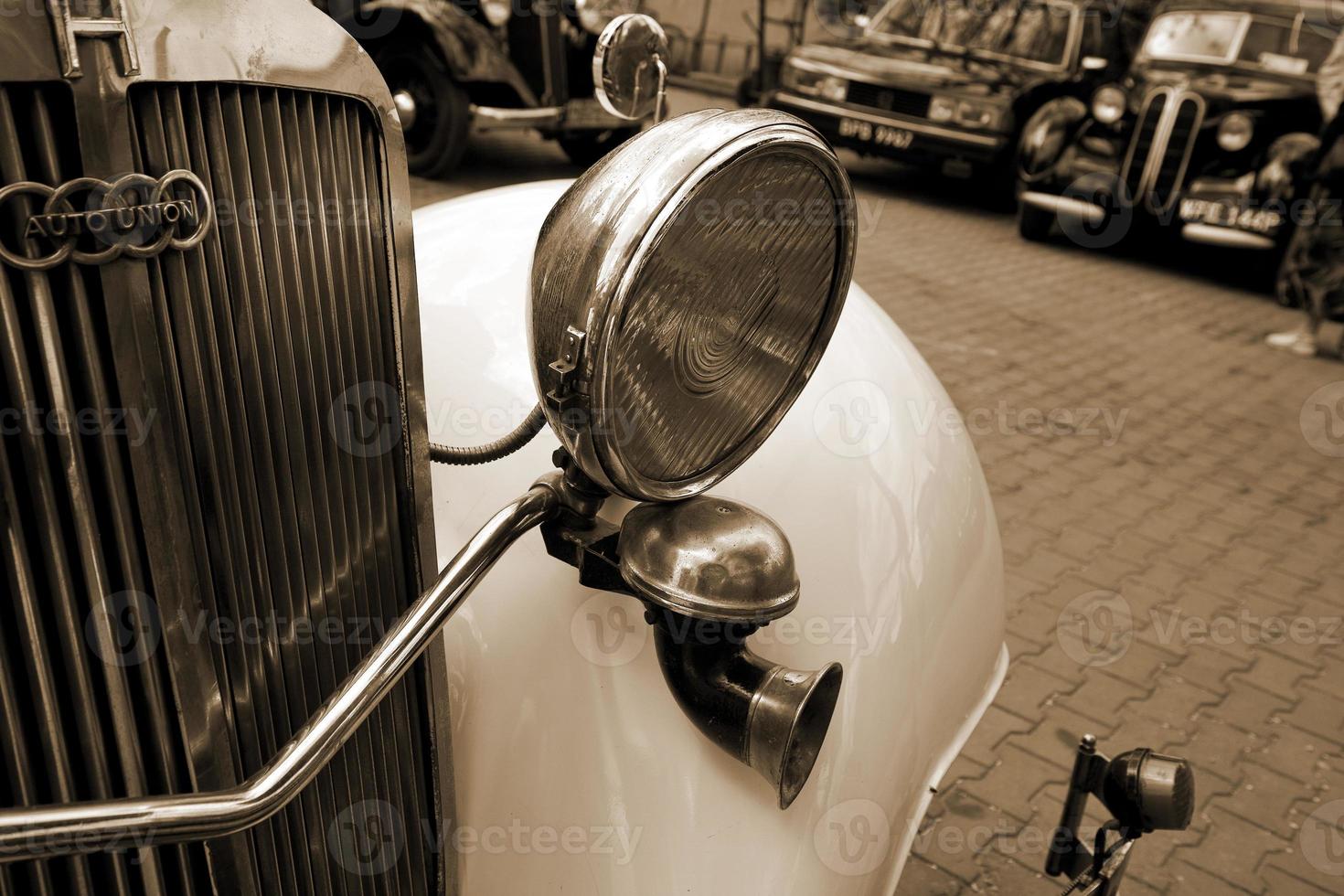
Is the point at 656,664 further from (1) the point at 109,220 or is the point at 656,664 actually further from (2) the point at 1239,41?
(2) the point at 1239,41

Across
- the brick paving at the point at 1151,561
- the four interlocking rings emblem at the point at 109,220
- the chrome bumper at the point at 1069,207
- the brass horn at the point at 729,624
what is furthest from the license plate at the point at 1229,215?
the four interlocking rings emblem at the point at 109,220

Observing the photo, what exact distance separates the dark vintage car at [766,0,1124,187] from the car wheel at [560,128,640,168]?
155 cm

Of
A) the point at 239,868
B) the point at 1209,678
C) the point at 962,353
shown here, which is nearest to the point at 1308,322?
the point at 962,353

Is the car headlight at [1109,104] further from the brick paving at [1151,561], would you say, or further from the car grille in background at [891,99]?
the car grille in background at [891,99]

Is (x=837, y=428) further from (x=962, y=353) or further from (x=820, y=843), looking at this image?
(x=962, y=353)

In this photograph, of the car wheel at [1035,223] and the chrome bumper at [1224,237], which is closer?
the chrome bumper at [1224,237]

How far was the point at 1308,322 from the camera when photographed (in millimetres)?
5836

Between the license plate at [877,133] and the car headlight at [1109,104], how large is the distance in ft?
4.34

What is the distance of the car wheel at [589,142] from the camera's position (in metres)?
7.39

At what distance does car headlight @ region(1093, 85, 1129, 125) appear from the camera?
6.85 meters

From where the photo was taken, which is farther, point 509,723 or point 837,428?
point 837,428

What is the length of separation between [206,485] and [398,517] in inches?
10.8

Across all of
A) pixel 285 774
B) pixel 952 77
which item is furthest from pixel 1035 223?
pixel 285 774

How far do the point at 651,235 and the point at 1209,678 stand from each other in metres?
2.63
